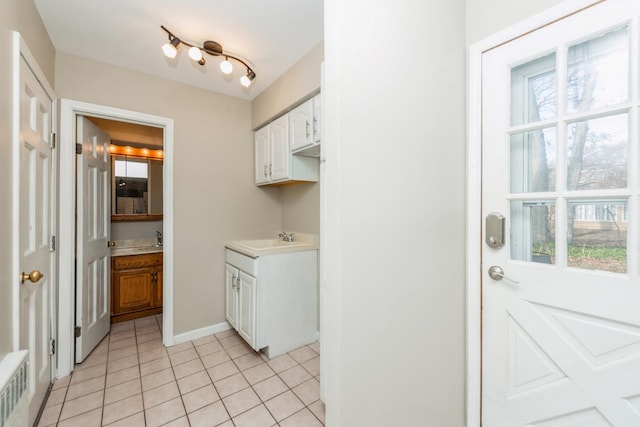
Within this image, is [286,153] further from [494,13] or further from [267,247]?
[494,13]

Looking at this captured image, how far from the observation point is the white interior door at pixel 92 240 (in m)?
2.07

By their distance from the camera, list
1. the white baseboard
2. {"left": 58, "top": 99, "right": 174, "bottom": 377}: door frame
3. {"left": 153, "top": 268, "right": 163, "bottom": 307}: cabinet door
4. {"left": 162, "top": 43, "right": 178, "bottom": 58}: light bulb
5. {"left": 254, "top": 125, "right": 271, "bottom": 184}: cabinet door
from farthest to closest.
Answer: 1. {"left": 153, "top": 268, "right": 163, "bottom": 307}: cabinet door
2. {"left": 254, "top": 125, "right": 271, "bottom": 184}: cabinet door
3. the white baseboard
4. {"left": 58, "top": 99, "right": 174, "bottom": 377}: door frame
5. {"left": 162, "top": 43, "right": 178, "bottom": 58}: light bulb

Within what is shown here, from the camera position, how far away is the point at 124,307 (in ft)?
9.29

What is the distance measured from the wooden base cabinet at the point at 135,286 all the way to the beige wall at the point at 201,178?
810 mm

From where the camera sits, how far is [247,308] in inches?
87.2

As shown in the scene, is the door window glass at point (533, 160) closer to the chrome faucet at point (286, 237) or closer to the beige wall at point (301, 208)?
the beige wall at point (301, 208)

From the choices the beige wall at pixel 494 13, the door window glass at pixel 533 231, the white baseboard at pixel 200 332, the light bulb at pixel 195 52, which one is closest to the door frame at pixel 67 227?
the white baseboard at pixel 200 332

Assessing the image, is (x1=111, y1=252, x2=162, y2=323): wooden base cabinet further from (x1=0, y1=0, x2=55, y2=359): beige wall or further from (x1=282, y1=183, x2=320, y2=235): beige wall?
(x1=0, y1=0, x2=55, y2=359): beige wall

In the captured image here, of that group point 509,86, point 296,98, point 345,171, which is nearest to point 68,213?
point 296,98

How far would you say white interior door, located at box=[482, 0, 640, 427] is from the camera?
3.08ft

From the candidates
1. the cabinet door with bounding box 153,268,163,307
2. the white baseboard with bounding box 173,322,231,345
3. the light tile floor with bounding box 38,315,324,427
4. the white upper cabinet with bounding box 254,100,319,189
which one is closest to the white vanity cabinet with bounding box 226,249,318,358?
the light tile floor with bounding box 38,315,324,427

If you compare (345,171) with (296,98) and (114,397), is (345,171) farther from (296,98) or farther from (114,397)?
(114,397)

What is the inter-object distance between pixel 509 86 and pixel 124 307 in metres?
3.80

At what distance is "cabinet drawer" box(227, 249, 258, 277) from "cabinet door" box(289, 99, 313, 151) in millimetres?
1045
